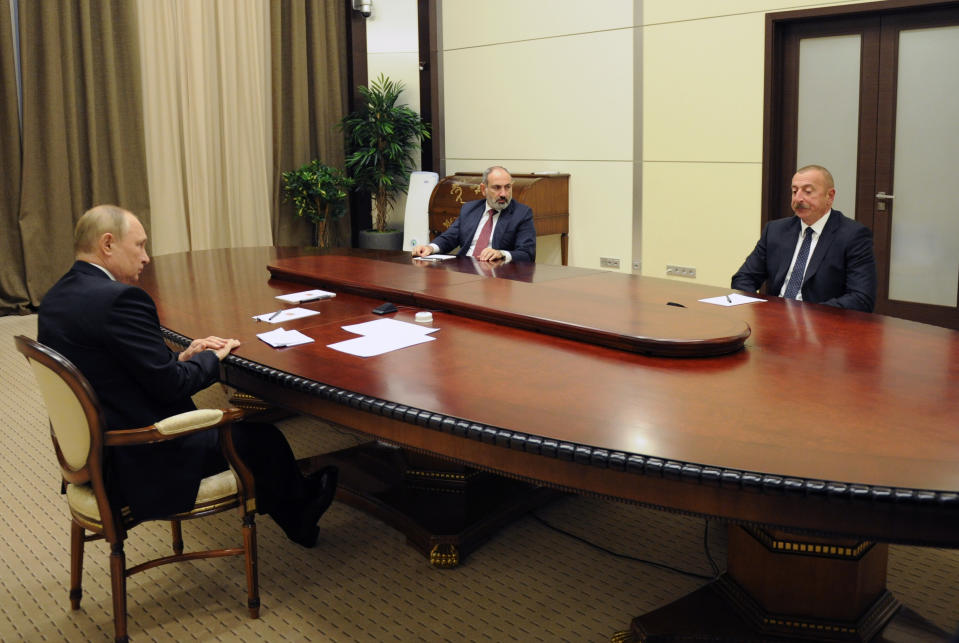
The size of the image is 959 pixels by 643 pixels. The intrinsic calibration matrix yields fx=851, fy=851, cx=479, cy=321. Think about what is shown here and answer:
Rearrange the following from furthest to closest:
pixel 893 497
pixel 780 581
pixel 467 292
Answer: pixel 467 292 → pixel 780 581 → pixel 893 497

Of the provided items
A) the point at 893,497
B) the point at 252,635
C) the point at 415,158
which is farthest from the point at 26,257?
the point at 893,497

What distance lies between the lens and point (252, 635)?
245cm

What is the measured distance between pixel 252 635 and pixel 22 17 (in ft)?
19.5

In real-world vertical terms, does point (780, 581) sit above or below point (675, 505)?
below

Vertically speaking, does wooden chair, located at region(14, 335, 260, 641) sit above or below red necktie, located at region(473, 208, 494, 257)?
below

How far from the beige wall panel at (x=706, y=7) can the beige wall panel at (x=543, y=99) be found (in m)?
0.27

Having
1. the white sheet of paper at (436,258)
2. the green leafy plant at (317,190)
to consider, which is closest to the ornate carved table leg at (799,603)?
the white sheet of paper at (436,258)

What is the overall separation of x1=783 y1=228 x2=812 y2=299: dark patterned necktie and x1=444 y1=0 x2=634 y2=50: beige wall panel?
11.6 feet

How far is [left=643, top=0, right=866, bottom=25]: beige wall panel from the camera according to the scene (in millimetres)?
5836

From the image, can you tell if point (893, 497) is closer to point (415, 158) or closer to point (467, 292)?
point (467, 292)

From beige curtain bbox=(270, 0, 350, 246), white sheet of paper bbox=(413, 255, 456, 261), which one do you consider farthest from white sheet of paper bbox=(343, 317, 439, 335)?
beige curtain bbox=(270, 0, 350, 246)

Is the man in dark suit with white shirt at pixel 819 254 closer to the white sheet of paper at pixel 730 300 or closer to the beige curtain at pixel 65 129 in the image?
the white sheet of paper at pixel 730 300

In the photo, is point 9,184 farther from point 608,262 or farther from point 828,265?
point 828,265

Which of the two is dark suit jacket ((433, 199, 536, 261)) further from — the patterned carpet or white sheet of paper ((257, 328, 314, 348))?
white sheet of paper ((257, 328, 314, 348))
